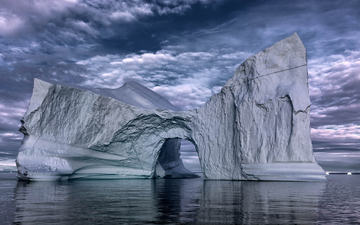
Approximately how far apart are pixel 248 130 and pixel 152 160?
8038 mm

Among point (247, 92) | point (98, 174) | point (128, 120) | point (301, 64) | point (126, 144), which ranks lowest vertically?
point (98, 174)

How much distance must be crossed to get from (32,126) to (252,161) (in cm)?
1385

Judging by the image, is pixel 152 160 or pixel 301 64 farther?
pixel 152 160

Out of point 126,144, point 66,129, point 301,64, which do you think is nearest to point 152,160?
point 126,144

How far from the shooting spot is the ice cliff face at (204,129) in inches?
723

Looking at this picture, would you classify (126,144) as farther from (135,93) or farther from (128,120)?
(135,93)

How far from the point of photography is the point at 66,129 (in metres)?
20.5

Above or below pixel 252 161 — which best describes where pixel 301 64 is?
above

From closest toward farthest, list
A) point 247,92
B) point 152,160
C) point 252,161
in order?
point 252,161 → point 247,92 → point 152,160

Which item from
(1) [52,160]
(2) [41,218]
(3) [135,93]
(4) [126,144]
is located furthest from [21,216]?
(3) [135,93]

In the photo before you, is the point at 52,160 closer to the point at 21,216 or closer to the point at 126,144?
the point at 126,144

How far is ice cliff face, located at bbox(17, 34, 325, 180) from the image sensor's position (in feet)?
60.2

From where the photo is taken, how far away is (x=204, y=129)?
74.2ft

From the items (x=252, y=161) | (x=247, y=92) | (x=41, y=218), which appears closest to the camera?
(x=41, y=218)
